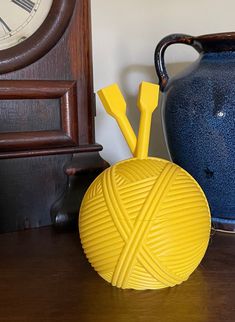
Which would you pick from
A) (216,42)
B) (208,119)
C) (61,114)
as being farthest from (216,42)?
(61,114)

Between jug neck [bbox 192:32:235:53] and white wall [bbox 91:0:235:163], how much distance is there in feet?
0.72

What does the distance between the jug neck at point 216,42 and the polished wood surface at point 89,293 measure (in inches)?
11.5

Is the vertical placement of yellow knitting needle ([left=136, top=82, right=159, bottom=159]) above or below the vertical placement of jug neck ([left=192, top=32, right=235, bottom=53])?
below

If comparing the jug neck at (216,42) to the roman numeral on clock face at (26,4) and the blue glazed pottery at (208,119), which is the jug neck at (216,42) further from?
the roman numeral on clock face at (26,4)

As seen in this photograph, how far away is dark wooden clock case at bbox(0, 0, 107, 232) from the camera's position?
2.16 ft

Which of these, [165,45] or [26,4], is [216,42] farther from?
[26,4]

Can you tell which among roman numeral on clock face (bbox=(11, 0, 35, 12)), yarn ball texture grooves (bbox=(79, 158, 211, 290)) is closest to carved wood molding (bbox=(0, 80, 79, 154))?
roman numeral on clock face (bbox=(11, 0, 35, 12))

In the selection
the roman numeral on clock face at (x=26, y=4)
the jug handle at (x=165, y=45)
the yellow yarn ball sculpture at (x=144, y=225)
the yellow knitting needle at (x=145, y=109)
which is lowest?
the yellow yarn ball sculpture at (x=144, y=225)

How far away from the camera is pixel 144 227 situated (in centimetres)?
45

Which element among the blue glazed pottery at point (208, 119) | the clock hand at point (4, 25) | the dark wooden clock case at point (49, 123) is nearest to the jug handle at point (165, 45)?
the blue glazed pottery at point (208, 119)

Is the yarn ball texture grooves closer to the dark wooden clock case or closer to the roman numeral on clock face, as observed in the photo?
the dark wooden clock case

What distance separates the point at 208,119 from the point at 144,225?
A: 0.72ft

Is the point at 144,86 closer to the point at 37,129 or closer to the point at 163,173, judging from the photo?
the point at 163,173

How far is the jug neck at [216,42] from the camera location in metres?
0.62
